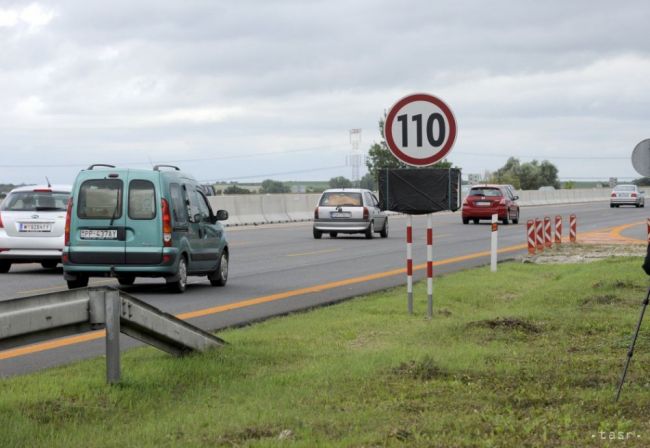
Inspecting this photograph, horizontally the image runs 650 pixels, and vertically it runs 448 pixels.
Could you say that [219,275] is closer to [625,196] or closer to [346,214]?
[346,214]

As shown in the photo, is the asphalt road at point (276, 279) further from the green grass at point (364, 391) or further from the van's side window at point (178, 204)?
the green grass at point (364, 391)

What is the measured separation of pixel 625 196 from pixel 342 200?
155ft

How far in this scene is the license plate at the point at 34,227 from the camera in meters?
20.8

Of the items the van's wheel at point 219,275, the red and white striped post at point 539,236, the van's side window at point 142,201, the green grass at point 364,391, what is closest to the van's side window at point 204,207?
the van's wheel at point 219,275

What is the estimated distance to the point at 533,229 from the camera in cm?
2730

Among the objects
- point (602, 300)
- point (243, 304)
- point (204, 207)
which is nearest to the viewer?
point (602, 300)

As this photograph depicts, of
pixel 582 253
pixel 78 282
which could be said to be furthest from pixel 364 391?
pixel 582 253

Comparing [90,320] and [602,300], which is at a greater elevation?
[90,320]

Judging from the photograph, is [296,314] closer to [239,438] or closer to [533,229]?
[239,438]

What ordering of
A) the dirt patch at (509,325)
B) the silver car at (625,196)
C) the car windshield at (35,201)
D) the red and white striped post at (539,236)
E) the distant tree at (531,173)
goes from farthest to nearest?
the distant tree at (531,173) < the silver car at (625,196) < the red and white striped post at (539,236) < the car windshield at (35,201) < the dirt patch at (509,325)

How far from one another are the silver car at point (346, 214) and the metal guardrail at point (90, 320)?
26.4 m

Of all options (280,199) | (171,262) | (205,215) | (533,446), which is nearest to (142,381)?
(533,446)

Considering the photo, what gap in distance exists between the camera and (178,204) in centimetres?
1783

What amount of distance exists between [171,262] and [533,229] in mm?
12117
